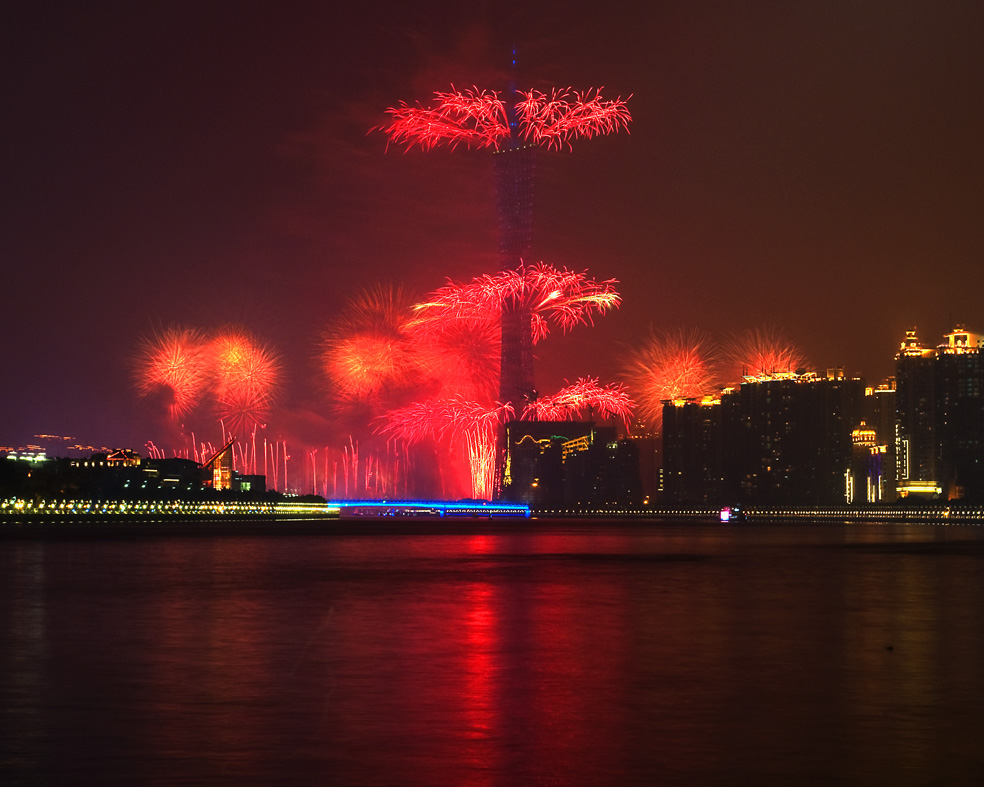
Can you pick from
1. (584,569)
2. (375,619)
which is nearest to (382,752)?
(375,619)

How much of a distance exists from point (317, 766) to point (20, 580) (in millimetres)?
39404

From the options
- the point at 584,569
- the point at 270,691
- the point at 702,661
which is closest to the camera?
the point at 270,691

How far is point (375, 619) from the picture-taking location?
32.8 meters

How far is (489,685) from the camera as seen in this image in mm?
20531

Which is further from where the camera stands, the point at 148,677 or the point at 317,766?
the point at 148,677

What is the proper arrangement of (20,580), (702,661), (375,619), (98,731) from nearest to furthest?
(98,731) < (702,661) < (375,619) < (20,580)

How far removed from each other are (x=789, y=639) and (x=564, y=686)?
935 centimetres

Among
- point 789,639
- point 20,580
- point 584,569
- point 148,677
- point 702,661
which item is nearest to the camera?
point 148,677

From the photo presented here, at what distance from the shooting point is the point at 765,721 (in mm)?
17156

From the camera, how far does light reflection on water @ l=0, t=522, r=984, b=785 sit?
1441 centimetres

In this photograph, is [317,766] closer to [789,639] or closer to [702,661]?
[702,661]

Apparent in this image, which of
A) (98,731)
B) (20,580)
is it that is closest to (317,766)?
(98,731)

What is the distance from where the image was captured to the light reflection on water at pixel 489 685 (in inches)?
567

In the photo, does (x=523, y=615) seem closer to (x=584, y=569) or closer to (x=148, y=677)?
(x=148, y=677)
